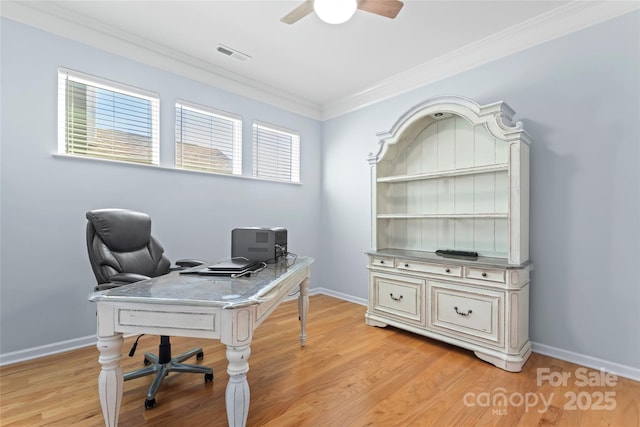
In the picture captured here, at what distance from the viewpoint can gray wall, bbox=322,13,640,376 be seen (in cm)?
206

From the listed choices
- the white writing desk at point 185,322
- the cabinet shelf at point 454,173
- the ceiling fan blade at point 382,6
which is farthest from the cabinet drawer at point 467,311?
the ceiling fan blade at point 382,6

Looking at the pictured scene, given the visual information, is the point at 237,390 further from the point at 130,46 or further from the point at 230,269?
the point at 130,46

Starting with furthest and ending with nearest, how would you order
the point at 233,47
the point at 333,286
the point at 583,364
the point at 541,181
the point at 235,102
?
1. the point at 333,286
2. the point at 235,102
3. the point at 233,47
4. the point at 541,181
5. the point at 583,364

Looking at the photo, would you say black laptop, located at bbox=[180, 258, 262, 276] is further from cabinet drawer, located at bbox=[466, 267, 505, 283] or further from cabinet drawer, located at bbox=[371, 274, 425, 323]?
cabinet drawer, located at bbox=[466, 267, 505, 283]

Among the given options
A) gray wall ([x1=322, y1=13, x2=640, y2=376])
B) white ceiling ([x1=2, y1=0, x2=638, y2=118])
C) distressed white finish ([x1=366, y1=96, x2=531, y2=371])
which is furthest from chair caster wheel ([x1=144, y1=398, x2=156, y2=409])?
gray wall ([x1=322, y1=13, x2=640, y2=376])

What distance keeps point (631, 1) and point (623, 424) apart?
9.10 ft

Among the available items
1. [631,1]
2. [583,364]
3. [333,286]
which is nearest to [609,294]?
[583,364]

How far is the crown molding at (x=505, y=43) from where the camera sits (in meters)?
2.18

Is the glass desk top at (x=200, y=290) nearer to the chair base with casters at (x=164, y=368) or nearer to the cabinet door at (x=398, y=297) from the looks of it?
the chair base with casters at (x=164, y=368)

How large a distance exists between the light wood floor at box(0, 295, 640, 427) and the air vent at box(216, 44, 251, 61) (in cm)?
281

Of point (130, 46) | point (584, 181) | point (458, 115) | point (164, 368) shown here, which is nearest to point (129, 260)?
point (164, 368)

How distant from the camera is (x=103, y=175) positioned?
2570mm

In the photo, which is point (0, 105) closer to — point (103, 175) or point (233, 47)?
point (103, 175)

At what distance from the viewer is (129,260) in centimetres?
207
